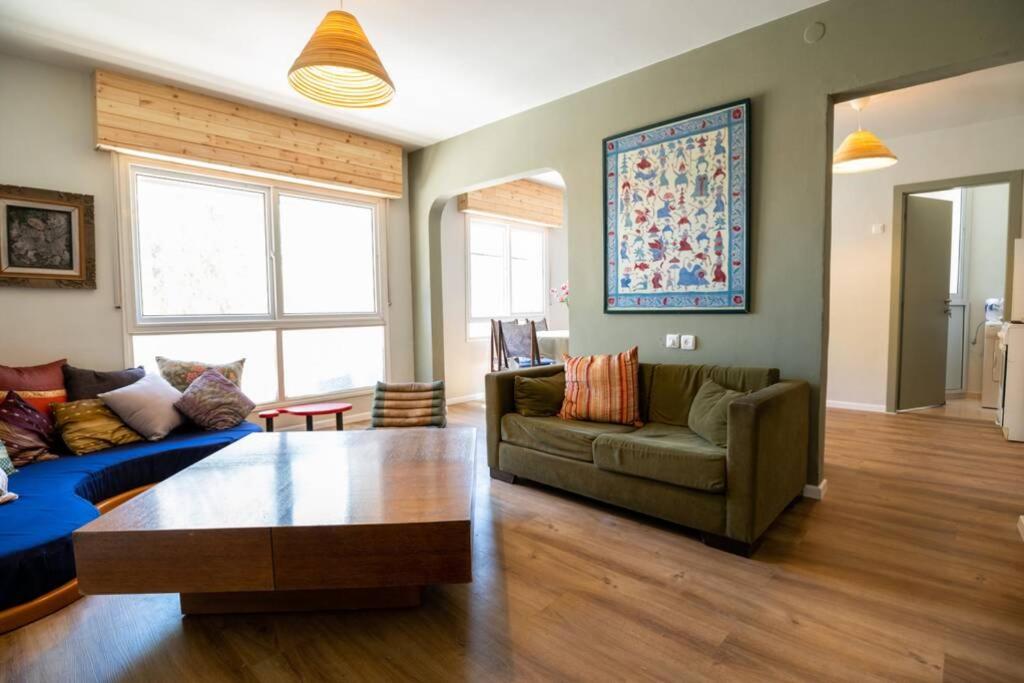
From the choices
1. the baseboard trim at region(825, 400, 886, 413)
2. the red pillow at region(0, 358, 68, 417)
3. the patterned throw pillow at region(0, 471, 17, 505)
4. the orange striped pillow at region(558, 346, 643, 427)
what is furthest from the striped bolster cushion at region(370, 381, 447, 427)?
the baseboard trim at region(825, 400, 886, 413)

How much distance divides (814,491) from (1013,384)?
2.57 m

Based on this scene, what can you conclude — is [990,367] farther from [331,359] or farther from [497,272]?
[331,359]

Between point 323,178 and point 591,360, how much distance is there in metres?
3.02

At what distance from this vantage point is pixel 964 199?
590 cm

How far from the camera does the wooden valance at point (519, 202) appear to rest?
19.8 feet

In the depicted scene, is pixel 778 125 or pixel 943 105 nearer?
pixel 778 125

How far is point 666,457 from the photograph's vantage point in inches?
97.7

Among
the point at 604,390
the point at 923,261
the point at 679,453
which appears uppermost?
the point at 923,261

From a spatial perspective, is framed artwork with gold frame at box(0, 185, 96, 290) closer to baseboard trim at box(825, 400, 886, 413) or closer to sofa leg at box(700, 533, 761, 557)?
sofa leg at box(700, 533, 761, 557)

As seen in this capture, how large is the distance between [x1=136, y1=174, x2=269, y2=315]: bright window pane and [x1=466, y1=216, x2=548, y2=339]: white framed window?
252 cm

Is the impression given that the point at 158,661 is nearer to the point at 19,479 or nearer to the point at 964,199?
the point at 19,479

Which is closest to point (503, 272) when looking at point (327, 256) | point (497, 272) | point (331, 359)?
point (497, 272)

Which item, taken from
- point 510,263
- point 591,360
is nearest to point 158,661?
point 591,360

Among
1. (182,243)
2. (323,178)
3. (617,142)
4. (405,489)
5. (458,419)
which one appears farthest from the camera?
(458,419)
